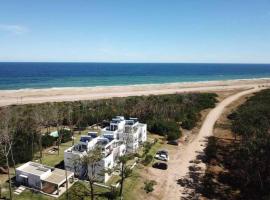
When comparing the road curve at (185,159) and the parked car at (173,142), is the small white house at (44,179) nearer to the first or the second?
the road curve at (185,159)

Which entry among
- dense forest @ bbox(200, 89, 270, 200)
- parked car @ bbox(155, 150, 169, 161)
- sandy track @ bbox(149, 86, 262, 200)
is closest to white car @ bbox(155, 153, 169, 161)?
parked car @ bbox(155, 150, 169, 161)

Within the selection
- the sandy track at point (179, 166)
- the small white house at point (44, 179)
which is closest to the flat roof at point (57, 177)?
the small white house at point (44, 179)

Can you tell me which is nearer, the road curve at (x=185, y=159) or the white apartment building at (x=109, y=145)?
the road curve at (x=185, y=159)

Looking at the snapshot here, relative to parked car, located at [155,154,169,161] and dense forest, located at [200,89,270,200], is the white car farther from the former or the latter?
dense forest, located at [200,89,270,200]

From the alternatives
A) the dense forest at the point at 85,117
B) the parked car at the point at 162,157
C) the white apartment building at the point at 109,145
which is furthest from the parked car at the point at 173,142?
the parked car at the point at 162,157

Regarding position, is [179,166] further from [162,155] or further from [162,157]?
[162,155]

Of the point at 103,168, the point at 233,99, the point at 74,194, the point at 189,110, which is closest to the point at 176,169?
the point at 103,168

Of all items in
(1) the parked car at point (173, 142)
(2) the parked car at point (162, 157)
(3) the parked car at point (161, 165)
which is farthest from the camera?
(1) the parked car at point (173, 142)

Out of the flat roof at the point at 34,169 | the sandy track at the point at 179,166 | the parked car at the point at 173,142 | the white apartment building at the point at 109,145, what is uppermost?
the white apartment building at the point at 109,145

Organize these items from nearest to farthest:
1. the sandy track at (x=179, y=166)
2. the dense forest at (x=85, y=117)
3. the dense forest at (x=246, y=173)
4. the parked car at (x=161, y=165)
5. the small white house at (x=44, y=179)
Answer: the small white house at (x=44, y=179)
the dense forest at (x=246, y=173)
the sandy track at (x=179, y=166)
the parked car at (x=161, y=165)
the dense forest at (x=85, y=117)

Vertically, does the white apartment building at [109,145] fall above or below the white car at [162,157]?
above
